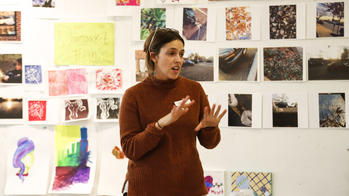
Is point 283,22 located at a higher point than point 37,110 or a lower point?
higher

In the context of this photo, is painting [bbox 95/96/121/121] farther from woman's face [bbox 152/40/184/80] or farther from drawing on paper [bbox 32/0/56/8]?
woman's face [bbox 152/40/184/80]

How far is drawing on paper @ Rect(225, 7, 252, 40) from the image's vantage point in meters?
2.16

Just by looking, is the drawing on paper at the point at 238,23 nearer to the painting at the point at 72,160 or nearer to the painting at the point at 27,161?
the painting at the point at 72,160

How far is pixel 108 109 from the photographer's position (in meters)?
2.26

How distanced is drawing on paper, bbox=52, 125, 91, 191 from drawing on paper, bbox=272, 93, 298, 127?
1163mm

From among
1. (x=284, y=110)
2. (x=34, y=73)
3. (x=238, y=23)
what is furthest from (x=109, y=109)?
(x=284, y=110)

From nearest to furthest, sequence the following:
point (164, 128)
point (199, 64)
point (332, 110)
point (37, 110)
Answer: point (164, 128), point (332, 110), point (199, 64), point (37, 110)

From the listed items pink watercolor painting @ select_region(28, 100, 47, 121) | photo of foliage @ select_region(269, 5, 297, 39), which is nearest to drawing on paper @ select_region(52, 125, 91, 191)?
pink watercolor painting @ select_region(28, 100, 47, 121)

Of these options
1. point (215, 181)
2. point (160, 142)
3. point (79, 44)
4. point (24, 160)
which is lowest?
point (215, 181)

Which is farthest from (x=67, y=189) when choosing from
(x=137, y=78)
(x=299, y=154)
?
(x=299, y=154)

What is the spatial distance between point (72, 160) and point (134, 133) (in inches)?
47.7

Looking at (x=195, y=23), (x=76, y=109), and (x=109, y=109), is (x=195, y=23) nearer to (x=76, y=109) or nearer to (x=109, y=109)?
(x=109, y=109)

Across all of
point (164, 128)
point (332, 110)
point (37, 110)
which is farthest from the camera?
point (37, 110)

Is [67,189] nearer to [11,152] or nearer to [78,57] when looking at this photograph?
[11,152]
